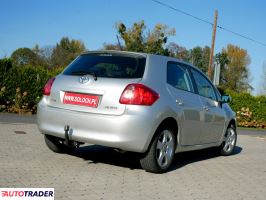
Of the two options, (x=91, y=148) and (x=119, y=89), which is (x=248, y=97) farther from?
(x=119, y=89)

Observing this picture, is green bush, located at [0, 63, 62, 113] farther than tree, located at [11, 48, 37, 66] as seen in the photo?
No

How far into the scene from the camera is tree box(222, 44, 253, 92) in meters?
84.6

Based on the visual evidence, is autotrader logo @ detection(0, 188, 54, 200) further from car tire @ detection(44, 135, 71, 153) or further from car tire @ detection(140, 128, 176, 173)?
car tire @ detection(44, 135, 71, 153)

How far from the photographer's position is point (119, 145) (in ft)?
19.8

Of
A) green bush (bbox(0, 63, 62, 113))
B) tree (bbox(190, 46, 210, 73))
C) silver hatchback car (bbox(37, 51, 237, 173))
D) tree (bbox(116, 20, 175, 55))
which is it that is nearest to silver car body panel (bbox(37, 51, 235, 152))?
silver hatchback car (bbox(37, 51, 237, 173))

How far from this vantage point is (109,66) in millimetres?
6570

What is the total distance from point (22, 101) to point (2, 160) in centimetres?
1118

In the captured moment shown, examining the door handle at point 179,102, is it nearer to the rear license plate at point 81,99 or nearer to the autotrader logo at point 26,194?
the rear license plate at point 81,99

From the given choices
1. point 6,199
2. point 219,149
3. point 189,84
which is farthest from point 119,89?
point 219,149

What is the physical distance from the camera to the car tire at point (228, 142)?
30.1ft

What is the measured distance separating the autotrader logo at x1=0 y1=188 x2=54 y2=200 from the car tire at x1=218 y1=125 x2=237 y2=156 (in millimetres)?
5304

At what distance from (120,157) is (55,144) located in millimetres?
1155

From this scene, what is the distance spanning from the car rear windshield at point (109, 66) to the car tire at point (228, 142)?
338 cm

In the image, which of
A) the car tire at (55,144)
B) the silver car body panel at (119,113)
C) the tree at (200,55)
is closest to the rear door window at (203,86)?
the silver car body panel at (119,113)
